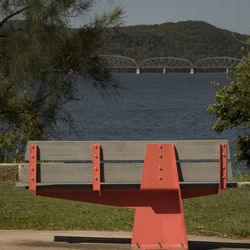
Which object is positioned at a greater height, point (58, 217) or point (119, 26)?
point (119, 26)

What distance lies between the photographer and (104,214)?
8352 millimetres

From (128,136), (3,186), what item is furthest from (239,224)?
(128,136)

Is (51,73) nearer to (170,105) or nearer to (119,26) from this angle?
(119,26)

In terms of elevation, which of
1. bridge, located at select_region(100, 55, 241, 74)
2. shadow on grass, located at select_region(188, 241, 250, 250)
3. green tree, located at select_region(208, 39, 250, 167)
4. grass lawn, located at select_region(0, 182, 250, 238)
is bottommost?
grass lawn, located at select_region(0, 182, 250, 238)

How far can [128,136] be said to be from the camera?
4559 cm

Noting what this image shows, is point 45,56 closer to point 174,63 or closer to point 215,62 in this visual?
point 174,63

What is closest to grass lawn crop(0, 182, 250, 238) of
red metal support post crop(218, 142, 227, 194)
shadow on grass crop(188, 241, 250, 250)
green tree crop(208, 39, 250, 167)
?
shadow on grass crop(188, 241, 250, 250)

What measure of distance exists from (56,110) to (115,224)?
337 centimetres

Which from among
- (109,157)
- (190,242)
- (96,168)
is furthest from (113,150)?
(190,242)

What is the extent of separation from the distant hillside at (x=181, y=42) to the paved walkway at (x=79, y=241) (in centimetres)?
14135

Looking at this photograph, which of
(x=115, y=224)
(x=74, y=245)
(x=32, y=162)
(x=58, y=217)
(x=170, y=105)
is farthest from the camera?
(x=170, y=105)

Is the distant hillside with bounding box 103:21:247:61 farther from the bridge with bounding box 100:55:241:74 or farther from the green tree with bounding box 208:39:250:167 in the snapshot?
the green tree with bounding box 208:39:250:167

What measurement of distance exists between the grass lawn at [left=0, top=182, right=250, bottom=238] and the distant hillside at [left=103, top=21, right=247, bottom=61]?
138245mm

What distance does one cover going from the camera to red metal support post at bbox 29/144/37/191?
17.6 feet
